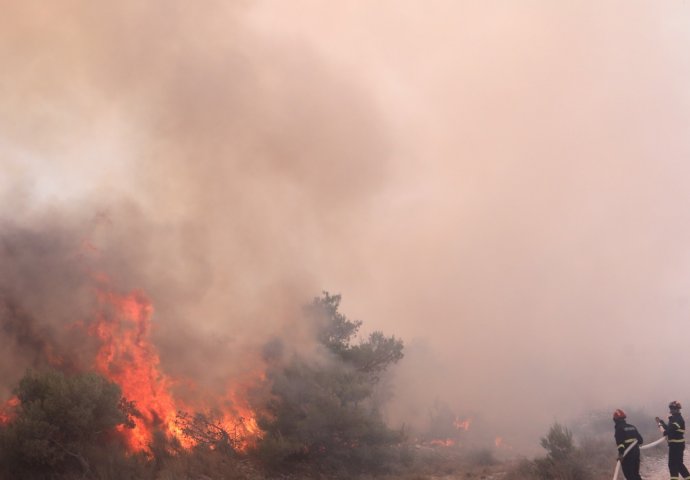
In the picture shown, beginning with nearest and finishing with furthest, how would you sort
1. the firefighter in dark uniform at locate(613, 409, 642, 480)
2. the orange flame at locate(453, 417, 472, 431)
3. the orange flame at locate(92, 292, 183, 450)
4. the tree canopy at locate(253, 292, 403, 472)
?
the firefighter in dark uniform at locate(613, 409, 642, 480)
the tree canopy at locate(253, 292, 403, 472)
the orange flame at locate(92, 292, 183, 450)
the orange flame at locate(453, 417, 472, 431)

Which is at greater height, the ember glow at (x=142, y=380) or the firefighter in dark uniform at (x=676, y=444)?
the ember glow at (x=142, y=380)

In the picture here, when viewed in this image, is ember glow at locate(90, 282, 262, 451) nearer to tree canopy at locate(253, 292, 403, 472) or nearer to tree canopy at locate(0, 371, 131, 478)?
tree canopy at locate(253, 292, 403, 472)

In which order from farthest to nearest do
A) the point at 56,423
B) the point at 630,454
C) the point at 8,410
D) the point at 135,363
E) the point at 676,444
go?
the point at 135,363
the point at 8,410
the point at 56,423
the point at 676,444
the point at 630,454

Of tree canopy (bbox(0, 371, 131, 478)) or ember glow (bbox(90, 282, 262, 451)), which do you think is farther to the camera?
ember glow (bbox(90, 282, 262, 451))

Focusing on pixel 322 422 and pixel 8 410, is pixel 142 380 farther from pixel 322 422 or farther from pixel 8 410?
pixel 322 422

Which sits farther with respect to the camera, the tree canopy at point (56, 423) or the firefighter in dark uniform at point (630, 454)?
the tree canopy at point (56, 423)

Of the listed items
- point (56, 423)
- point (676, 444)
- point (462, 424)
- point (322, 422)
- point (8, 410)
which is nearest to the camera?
point (676, 444)

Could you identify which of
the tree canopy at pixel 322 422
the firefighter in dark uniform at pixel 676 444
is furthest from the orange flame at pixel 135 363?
the firefighter in dark uniform at pixel 676 444

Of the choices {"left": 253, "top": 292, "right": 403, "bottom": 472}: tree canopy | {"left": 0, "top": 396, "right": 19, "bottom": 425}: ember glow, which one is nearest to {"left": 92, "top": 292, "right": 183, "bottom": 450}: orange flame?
{"left": 0, "top": 396, "right": 19, "bottom": 425}: ember glow

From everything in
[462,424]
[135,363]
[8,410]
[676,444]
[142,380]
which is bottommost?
[676,444]

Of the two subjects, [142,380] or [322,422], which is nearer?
[322,422]

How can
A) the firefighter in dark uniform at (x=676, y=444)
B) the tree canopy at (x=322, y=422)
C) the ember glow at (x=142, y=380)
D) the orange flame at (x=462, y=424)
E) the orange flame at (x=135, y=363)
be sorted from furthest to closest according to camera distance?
the orange flame at (x=462, y=424) < the orange flame at (x=135, y=363) < the ember glow at (x=142, y=380) < the tree canopy at (x=322, y=422) < the firefighter in dark uniform at (x=676, y=444)

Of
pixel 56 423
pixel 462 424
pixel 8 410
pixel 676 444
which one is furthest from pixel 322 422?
pixel 462 424

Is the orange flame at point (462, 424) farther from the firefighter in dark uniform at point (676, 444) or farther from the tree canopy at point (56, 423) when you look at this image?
the tree canopy at point (56, 423)
